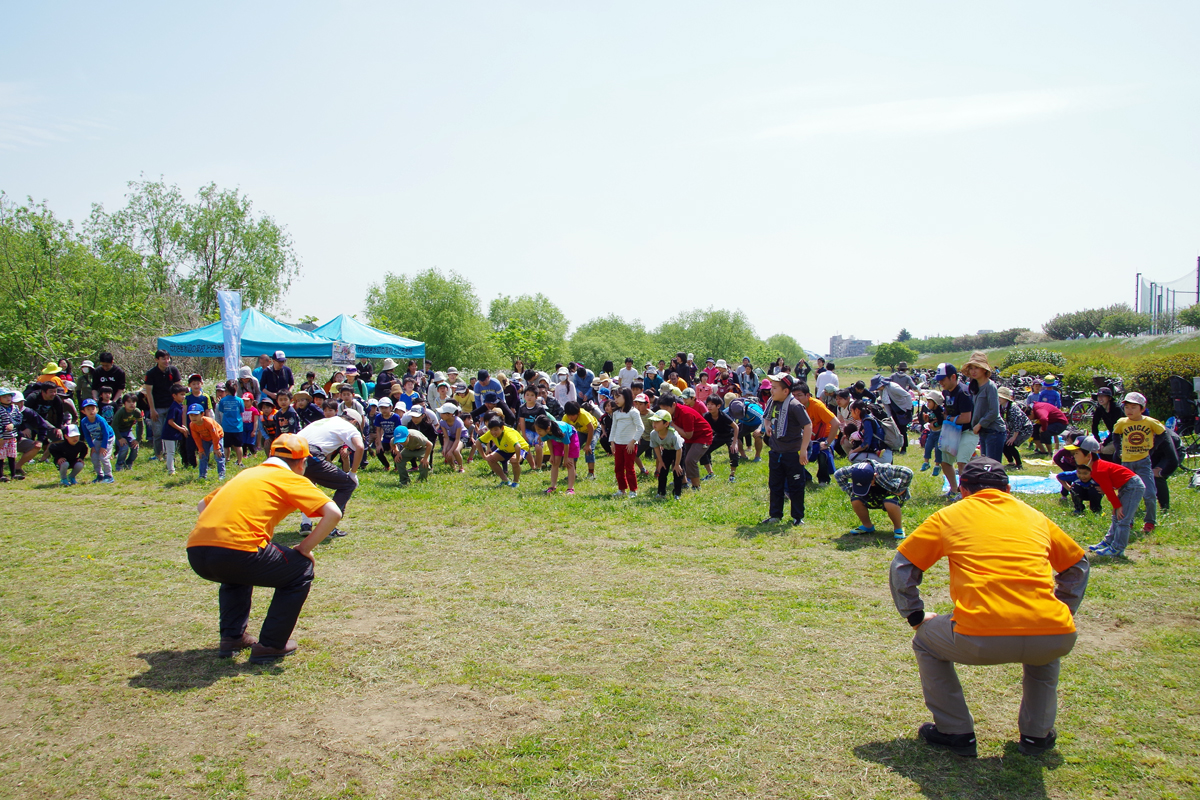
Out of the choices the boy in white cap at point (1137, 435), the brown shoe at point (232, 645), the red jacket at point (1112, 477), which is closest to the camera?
the brown shoe at point (232, 645)

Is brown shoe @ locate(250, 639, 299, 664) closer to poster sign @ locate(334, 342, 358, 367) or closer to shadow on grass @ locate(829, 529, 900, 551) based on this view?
shadow on grass @ locate(829, 529, 900, 551)

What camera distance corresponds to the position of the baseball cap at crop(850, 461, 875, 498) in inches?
319

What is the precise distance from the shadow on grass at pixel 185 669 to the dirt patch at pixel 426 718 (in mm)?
1006

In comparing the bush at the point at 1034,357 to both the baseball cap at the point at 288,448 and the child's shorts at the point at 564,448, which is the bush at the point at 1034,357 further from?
the baseball cap at the point at 288,448

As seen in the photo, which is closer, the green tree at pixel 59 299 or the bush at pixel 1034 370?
the green tree at pixel 59 299

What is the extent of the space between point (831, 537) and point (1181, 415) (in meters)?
10.7

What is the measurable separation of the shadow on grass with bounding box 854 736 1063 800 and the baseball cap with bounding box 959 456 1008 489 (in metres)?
1.42

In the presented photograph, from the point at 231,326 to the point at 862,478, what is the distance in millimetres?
15139

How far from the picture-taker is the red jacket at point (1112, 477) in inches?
281

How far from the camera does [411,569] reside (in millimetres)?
7363

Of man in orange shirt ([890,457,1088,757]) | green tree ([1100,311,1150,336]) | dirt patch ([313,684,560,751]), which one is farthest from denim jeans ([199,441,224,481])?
green tree ([1100,311,1150,336])

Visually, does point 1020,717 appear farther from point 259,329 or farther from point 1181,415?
point 259,329

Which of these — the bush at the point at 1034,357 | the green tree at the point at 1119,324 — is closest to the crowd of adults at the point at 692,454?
the bush at the point at 1034,357

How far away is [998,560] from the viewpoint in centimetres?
358
